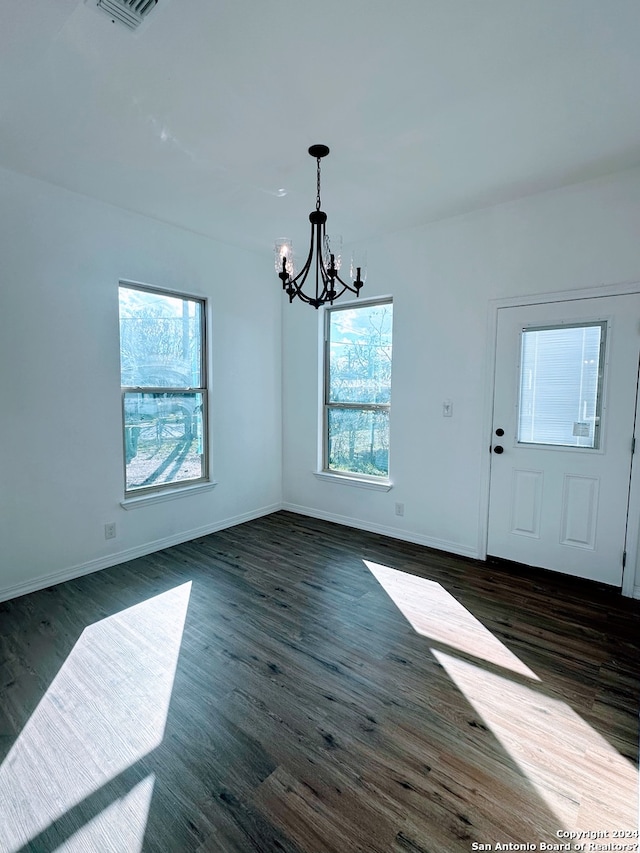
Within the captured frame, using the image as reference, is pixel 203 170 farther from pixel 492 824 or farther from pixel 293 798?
pixel 492 824

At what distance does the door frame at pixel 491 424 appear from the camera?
9.23 ft

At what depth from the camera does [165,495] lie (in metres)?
3.67

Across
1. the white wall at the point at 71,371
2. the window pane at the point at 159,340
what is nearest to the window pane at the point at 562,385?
the white wall at the point at 71,371

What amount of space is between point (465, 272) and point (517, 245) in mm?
413

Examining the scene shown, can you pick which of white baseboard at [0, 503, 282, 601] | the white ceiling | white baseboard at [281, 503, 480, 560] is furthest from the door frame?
white baseboard at [0, 503, 282, 601]

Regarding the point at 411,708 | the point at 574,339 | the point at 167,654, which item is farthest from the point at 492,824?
the point at 574,339

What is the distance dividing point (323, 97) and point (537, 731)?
2.99 metres

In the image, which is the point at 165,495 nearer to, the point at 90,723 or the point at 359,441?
the point at 359,441

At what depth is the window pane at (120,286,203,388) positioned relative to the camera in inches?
134

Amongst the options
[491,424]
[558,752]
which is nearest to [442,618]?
[558,752]

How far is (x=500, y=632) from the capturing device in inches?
96.3

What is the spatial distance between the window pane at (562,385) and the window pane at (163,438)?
2850 millimetres

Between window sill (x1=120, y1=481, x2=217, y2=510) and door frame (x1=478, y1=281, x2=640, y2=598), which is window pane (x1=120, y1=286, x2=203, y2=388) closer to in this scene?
window sill (x1=120, y1=481, x2=217, y2=510)

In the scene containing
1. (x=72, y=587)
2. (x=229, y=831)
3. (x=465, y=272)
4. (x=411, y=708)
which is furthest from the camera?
(x=465, y=272)
